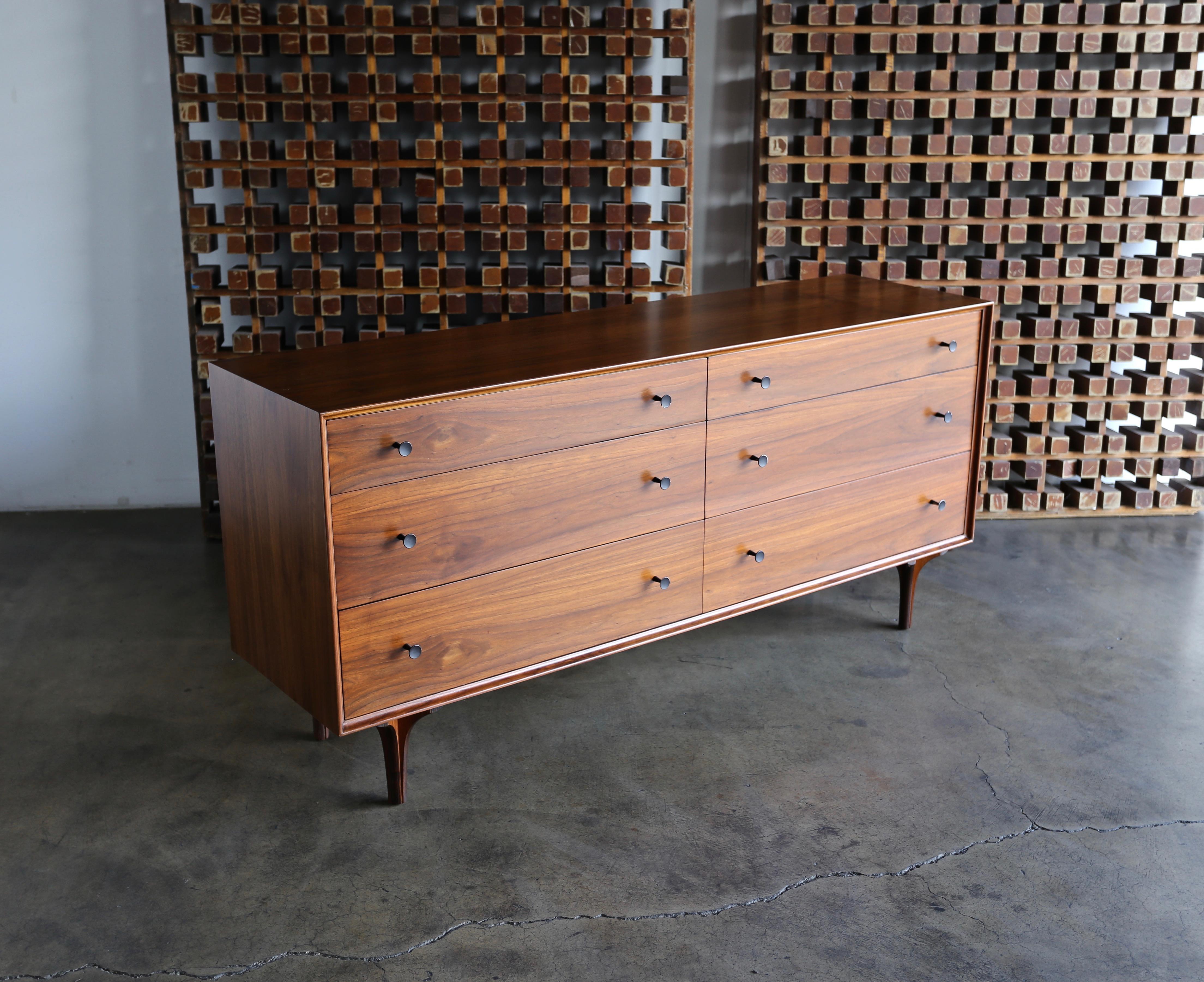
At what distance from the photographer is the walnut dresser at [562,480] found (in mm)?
2291

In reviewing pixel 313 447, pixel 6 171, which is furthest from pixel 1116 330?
pixel 6 171

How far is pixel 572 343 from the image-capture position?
2.73 m

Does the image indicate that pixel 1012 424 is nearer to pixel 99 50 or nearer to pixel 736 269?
pixel 736 269

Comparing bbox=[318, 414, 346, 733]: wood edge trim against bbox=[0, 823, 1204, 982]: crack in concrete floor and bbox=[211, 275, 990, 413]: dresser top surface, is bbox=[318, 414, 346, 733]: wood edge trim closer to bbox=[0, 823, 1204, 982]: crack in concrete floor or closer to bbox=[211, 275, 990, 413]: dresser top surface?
bbox=[211, 275, 990, 413]: dresser top surface

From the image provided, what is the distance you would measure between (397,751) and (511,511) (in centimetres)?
60

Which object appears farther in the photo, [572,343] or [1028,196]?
[1028,196]

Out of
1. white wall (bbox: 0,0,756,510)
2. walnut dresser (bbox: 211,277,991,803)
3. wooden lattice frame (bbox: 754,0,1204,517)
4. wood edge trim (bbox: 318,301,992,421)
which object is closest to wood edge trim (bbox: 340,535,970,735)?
walnut dresser (bbox: 211,277,991,803)

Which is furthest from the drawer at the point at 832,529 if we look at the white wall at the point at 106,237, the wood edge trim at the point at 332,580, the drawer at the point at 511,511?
the white wall at the point at 106,237

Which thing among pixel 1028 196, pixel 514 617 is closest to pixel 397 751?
pixel 514 617

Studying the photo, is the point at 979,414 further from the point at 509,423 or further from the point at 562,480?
the point at 509,423

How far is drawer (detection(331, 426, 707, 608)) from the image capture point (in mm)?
2271

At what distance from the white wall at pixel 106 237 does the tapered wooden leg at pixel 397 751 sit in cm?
217

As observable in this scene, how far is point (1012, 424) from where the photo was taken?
4.38 m

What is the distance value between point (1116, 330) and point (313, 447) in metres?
3.24
